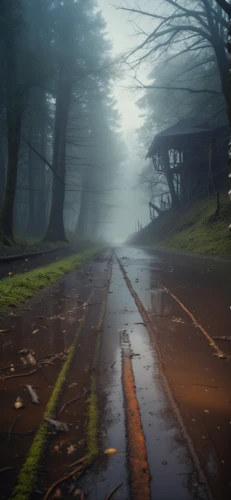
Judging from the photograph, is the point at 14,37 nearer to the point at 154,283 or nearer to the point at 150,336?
the point at 154,283

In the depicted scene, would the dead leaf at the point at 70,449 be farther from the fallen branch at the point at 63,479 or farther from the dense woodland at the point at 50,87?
the dense woodland at the point at 50,87

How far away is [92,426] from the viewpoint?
166 centimetres

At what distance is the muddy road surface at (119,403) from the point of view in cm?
130

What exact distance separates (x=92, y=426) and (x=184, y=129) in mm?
24740

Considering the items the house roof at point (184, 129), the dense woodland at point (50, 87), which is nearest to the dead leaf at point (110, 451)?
the dense woodland at point (50, 87)

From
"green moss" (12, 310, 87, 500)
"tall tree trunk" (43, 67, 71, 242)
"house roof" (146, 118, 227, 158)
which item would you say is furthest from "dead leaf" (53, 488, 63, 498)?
"house roof" (146, 118, 227, 158)

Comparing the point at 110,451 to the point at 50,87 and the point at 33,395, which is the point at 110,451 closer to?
the point at 33,395

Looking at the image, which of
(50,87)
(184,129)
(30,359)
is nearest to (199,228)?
(184,129)

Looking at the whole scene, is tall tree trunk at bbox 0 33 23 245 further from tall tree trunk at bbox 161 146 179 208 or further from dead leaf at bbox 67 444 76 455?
tall tree trunk at bbox 161 146 179 208

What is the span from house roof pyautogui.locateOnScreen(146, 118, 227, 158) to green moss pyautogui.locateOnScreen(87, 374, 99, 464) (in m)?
23.0

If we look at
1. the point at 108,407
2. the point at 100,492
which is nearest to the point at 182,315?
the point at 108,407

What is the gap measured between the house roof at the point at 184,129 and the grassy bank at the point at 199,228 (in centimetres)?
561

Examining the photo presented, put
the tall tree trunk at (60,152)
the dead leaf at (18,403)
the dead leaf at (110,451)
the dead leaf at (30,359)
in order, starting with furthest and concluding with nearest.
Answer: the tall tree trunk at (60,152) < the dead leaf at (30,359) < the dead leaf at (18,403) < the dead leaf at (110,451)

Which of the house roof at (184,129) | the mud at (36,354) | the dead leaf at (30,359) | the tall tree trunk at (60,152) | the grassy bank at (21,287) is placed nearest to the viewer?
the mud at (36,354)
